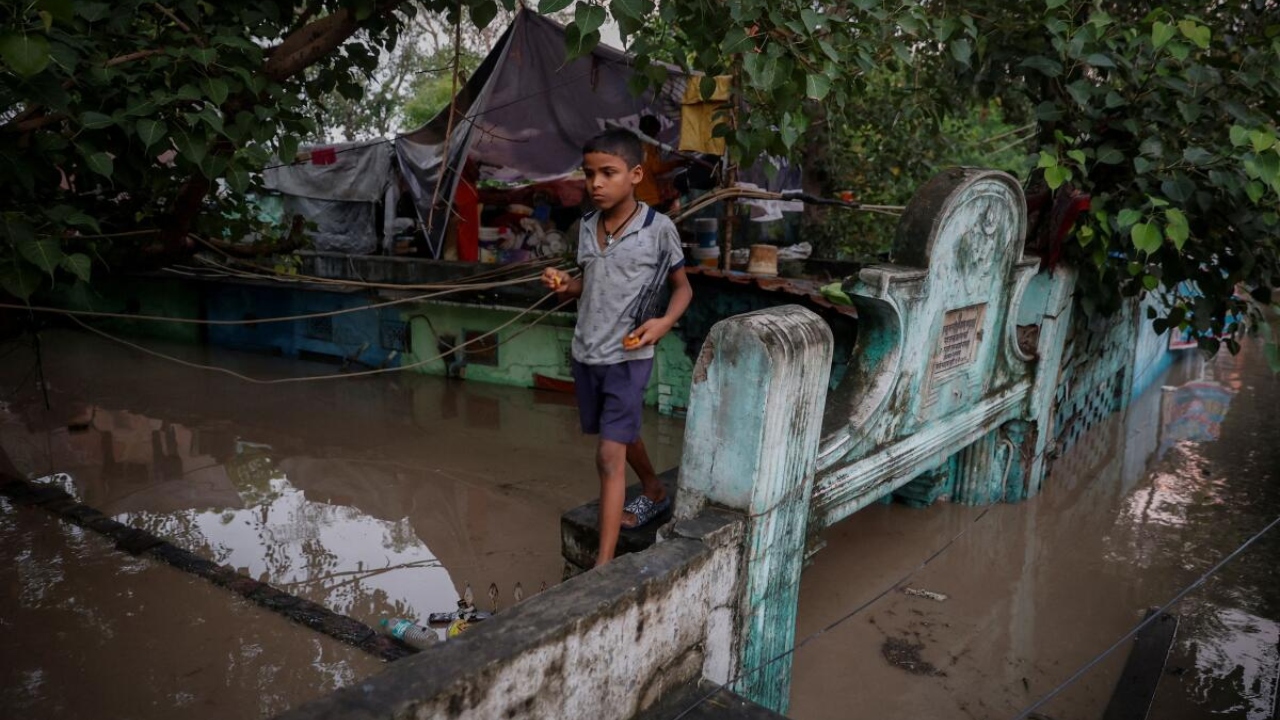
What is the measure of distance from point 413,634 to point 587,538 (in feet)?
3.20

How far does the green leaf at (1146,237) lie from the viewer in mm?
4109

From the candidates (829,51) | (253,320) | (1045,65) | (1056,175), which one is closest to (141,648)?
(253,320)

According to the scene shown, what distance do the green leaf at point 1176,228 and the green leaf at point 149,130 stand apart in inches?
162

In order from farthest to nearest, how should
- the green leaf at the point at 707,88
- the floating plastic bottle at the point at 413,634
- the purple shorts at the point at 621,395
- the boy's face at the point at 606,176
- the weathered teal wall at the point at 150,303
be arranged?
the weathered teal wall at the point at 150,303
the green leaf at the point at 707,88
the floating plastic bottle at the point at 413,634
the purple shorts at the point at 621,395
the boy's face at the point at 606,176

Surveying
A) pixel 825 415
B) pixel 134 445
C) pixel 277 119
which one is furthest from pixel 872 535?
pixel 134 445

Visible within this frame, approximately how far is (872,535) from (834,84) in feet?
7.70

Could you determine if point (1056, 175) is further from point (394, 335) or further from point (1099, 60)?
point (394, 335)

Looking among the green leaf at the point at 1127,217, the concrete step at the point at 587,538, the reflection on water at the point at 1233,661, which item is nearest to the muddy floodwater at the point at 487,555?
the reflection on water at the point at 1233,661

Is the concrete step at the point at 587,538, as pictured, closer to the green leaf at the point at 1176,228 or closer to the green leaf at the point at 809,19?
the green leaf at the point at 809,19

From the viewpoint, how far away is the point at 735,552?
8.52 ft

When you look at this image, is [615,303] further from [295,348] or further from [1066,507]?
[295,348]

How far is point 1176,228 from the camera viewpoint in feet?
13.4

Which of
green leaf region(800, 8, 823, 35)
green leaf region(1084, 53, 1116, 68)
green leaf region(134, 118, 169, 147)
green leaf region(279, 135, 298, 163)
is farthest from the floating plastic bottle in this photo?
green leaf region(1084, 53, 1116, 68)

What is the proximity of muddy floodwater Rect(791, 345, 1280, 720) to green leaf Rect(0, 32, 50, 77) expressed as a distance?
102 inches
